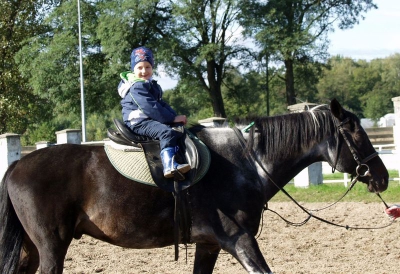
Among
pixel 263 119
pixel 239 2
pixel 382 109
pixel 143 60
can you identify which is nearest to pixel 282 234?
pixel 263 119

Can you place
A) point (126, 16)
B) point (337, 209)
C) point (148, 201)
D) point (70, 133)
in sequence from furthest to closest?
1. point (126, 16)
2. point (70, 133)
3. point (337, 209)
4. point (148, 201)

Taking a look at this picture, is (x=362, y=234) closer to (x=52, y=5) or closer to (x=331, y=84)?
(x=52, y=5)

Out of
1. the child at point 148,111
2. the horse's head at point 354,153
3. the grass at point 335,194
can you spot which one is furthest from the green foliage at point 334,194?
the child at point 148,111

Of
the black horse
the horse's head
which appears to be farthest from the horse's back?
the horse's head

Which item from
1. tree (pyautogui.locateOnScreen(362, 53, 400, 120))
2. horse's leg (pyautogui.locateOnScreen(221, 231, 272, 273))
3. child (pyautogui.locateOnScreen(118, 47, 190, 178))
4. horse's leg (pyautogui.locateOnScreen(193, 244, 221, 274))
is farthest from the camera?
tree (pyautogui.locateOnScreen(362, 53, 400, 120))

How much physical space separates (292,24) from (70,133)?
1514 cm

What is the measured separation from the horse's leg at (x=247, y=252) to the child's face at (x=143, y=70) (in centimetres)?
155

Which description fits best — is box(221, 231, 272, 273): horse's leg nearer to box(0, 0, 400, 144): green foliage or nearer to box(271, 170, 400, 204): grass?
box(271, 170, 400, 204): grass

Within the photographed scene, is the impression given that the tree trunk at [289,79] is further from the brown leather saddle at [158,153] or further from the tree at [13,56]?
the brown leather saddle at [158,153]

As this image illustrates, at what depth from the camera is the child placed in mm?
4699

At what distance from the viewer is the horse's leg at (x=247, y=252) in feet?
15.1

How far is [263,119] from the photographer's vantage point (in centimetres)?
517

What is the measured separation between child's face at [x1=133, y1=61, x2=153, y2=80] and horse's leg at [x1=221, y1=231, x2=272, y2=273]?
5.08 ft

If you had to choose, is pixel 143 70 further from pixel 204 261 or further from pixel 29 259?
pixel 29 259
